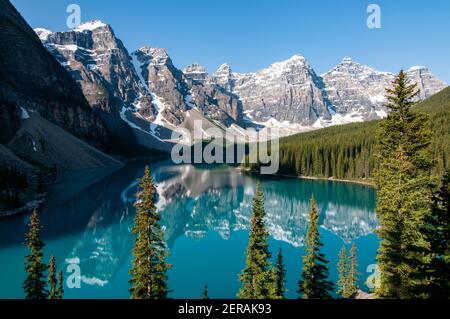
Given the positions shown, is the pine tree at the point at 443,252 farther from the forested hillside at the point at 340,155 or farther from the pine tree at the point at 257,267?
the forested hillside at the point at 340,155

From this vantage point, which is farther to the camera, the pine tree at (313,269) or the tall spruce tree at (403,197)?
the pine tree at (313,269)

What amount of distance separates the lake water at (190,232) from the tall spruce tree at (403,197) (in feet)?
51.0

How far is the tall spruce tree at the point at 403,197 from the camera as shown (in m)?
15.5

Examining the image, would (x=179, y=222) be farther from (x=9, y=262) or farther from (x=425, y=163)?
(x=425, y=163)

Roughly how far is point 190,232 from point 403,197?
149 feet

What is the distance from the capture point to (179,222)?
65562 millimetres

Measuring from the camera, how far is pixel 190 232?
5856cm

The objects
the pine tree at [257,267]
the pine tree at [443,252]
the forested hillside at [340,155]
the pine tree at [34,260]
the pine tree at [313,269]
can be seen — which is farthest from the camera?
the forested hillside at [340,155]

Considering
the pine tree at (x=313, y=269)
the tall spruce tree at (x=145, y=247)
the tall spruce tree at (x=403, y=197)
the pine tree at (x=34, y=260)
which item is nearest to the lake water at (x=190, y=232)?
the pine tree at (x=313, y=269)

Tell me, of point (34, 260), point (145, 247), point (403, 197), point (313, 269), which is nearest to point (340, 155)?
point (313, 269)

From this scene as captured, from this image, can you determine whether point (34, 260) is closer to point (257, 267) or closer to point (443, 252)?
point (257, 267)

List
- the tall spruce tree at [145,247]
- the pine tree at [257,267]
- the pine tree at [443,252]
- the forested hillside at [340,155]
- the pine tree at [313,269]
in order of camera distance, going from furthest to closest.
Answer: the forested hillside at [340,155] → the pine tree at [313,269] → the pine tree at [257,267] → the tall spruce tree at [145,247] → the pine tree at [443,252]
